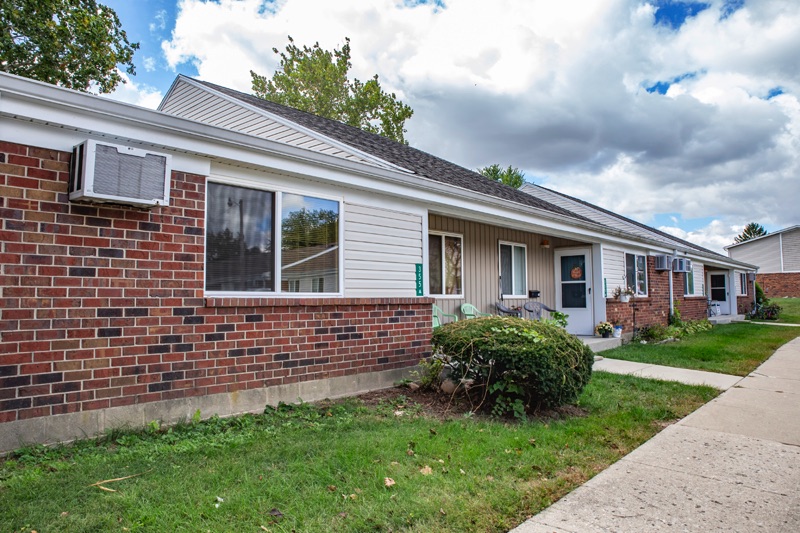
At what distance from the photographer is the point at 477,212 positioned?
25.6 ft

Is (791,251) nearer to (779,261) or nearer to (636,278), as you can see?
(779,261)

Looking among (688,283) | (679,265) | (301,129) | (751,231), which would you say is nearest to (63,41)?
(301,129)

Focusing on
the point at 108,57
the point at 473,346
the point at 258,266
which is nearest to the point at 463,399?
the point at 473,346

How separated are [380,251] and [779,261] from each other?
4005 cm

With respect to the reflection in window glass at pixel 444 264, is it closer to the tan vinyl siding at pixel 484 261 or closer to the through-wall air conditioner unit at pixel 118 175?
the tan vinyl siding at pixel 484 261

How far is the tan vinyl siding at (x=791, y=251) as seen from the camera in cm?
3453

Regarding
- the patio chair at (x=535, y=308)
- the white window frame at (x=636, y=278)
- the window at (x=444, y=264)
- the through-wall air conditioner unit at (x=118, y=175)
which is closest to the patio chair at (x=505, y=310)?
the patio chair at (x=535, y=308)

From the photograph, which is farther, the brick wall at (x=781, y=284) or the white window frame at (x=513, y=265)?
the brick wall at (x=781, y=284)

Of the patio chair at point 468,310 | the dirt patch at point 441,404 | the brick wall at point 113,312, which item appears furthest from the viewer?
the patio chair at point 468,310

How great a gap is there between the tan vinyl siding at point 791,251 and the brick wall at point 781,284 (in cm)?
53

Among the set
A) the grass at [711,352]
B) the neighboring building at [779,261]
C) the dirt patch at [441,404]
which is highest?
the neighboring building at [779,261]

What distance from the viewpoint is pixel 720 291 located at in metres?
22.9

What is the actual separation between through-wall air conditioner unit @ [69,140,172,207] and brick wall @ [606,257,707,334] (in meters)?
9.97

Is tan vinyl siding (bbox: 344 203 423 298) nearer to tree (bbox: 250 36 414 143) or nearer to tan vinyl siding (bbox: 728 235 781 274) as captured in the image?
tree (bbox: 250 36 414 143)
